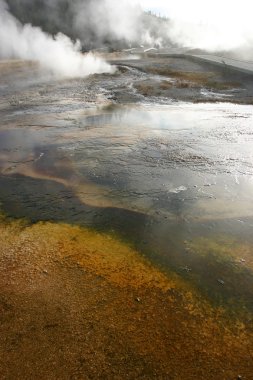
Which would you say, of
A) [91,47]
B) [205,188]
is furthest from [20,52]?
[205,188]

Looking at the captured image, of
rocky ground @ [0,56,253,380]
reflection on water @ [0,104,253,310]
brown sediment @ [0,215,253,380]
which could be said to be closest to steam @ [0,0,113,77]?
reflection on water @ [0,104,253,310]

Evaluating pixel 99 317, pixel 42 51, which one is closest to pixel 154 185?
pixel 99 317

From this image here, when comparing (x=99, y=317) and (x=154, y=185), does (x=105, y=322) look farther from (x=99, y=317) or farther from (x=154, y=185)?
(x=154, y=185)

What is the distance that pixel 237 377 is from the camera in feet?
7.04

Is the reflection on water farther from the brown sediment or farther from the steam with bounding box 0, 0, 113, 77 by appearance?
the steam with bounding box 0, 0, 113, 77

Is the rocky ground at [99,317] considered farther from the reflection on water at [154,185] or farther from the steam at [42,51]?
the steam at [42,51]

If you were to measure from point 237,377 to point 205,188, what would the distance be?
8.69 ft

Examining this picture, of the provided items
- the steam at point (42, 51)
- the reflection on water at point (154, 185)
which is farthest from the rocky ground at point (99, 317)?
the steam at point (42, 51)

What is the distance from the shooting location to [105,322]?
2.49 meters

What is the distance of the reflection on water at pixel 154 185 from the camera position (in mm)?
3266

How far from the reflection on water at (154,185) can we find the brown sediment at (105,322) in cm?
31

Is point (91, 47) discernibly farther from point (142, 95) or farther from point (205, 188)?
point (205, 188)

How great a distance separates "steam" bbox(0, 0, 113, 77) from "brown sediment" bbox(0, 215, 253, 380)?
40.9 ft

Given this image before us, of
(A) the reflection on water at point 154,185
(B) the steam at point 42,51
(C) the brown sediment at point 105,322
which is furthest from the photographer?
(B) the steam at point 42,51
